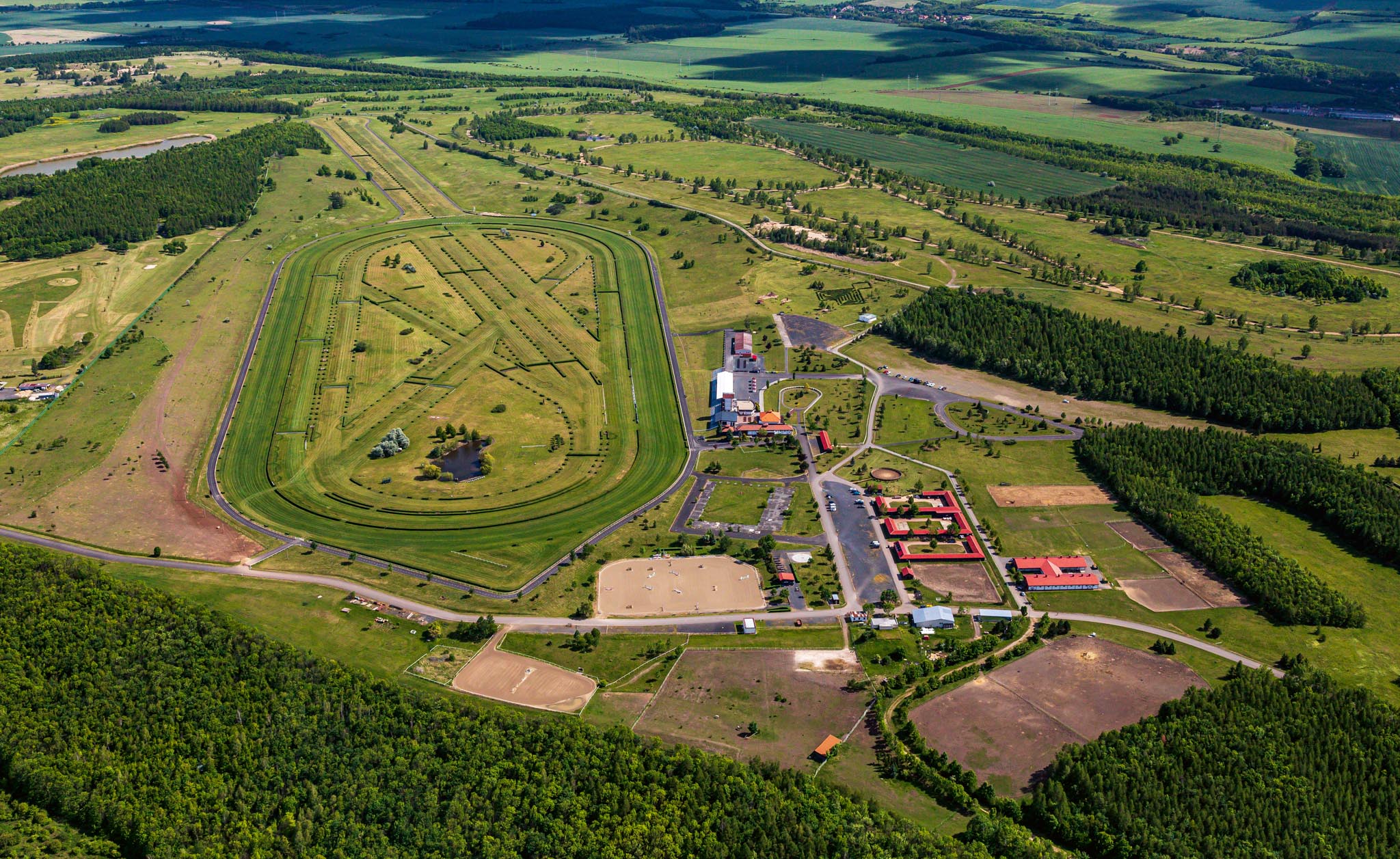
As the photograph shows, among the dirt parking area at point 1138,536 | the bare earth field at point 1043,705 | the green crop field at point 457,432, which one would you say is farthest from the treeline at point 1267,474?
the green crop field at point 457,432

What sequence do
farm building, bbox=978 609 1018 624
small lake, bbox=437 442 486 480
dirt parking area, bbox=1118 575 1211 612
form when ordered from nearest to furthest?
farm building, bbox=978 609 1018 624
dirt parking area, bbox=1118 575 1211 612
small lake, bbox=437 442 486 480

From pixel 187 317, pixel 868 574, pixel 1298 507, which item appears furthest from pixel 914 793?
pixel 187 317

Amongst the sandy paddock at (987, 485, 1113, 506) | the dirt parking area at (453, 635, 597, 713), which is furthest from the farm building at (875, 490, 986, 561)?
the dirt parking area at (453, 635, 597, 713)

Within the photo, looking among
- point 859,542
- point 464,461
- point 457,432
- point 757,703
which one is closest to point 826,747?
point 757,703

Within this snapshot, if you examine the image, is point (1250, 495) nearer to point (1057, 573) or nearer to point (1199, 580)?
point (1199, 580)

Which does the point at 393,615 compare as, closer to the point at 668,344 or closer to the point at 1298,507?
the point at 668,344

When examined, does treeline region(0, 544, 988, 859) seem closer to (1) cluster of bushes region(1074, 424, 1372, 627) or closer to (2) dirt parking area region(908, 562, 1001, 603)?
(2) dirt parking area region(908, 562, 1001, 603)

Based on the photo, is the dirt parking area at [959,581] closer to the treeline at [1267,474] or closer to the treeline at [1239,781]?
the treeline at [1239,781]
